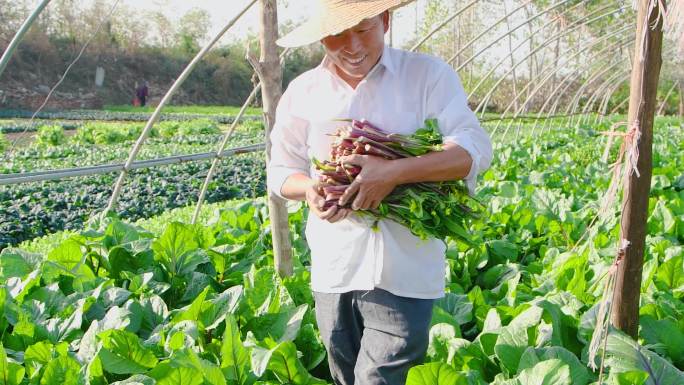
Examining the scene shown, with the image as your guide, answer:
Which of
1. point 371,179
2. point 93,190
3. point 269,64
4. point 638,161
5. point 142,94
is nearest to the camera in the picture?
point 371,179

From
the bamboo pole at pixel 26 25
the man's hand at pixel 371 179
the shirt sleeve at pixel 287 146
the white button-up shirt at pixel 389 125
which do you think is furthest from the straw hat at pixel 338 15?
the bamboo pole at pixel 26 25

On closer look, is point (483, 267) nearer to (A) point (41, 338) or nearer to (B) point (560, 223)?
(B) point (560, 223)

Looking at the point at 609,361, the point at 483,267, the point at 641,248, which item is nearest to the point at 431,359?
the point at 609,361

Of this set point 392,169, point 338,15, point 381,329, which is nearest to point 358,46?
point 338,15

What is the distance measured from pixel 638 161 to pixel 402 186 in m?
0.62

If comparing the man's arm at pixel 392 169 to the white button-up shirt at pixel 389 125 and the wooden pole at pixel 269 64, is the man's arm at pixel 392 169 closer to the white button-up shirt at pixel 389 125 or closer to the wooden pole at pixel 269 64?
the white button-up shirt at pixel 389 125

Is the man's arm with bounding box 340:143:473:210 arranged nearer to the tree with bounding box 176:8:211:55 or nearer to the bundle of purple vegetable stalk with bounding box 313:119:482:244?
the bundle of purple vegetable stalk with bounding box 313:119:482:244

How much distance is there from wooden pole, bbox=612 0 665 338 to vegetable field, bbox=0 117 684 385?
0.23ft

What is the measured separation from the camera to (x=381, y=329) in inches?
77.4

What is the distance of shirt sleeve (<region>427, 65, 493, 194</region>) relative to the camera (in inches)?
71.2

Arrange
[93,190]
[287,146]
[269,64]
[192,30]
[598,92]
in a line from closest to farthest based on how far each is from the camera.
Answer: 1. [287,146]
2. [269,64]
3. [93,190]
4. [598,92]
5. [192,30]

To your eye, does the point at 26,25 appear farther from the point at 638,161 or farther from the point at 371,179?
the point at 638,161

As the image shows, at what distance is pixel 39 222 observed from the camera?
7480 millimetres

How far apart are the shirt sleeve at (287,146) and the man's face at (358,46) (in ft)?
0.79
